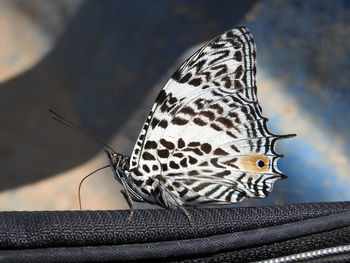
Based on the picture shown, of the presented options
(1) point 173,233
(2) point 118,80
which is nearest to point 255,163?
(1) point 173,233

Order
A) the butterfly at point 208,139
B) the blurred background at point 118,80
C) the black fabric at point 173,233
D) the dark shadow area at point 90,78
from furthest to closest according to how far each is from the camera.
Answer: the dark shadow area at point 90,78, the blurred background at point 118,80, the butterfly at point 208,139, the black fabric at point 173,233

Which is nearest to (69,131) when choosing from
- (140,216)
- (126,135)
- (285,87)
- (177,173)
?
(126,135)

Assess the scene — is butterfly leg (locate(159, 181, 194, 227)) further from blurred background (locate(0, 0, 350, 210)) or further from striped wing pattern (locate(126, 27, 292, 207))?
blurred background (locate(0, 0, 350, 210))

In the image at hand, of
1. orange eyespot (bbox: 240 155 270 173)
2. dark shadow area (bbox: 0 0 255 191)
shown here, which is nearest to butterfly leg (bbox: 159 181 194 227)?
orange eyespot (bbox: 240 155 270 173)

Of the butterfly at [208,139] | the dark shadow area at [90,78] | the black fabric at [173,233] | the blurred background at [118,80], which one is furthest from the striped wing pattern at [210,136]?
the dark shadow area at [90,78]

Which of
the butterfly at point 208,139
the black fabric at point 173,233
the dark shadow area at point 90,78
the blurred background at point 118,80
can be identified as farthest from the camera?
the dark shadow area at point 90,78

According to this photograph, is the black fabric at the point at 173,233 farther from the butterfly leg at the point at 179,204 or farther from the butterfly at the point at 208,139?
the butterfly at the point at 208,139

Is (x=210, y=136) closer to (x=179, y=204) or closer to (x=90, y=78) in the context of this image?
(x=179, y=204)
